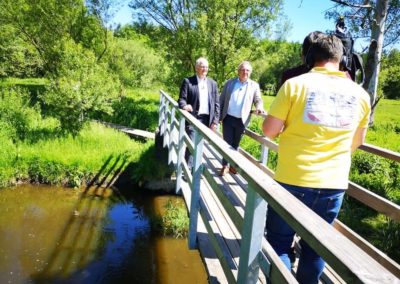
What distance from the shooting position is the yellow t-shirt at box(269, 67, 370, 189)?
2076mm

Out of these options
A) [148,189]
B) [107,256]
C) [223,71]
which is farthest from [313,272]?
[223,71]

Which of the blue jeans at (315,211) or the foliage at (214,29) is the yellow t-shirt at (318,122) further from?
the foliage at (214,29)

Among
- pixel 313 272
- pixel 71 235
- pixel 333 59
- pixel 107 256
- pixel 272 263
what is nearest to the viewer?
pixel 272 263

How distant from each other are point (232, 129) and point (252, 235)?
360cm

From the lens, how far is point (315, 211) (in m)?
A: 2.25

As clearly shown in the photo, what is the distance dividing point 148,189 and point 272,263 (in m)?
9.69

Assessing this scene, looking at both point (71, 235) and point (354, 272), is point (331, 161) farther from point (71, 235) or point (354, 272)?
point (71, 235)

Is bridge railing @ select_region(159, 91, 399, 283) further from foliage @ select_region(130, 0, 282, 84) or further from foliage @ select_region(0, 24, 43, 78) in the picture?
foliage @ select_region(0, 24, 43, 78)

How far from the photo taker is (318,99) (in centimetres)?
206

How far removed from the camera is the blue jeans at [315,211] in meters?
2.17

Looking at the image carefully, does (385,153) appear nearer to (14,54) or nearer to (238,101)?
(238,101)

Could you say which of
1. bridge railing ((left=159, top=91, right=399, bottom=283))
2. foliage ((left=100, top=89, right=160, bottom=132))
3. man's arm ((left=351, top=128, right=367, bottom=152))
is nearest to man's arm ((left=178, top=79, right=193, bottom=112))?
bridge railing ((left=159, top=91, right=399, bottom=283))

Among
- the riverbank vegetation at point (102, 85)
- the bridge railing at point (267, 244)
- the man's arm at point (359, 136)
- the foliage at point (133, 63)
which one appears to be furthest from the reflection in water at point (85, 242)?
the foliage at point (133, 63)

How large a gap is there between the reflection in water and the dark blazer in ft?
10.4
